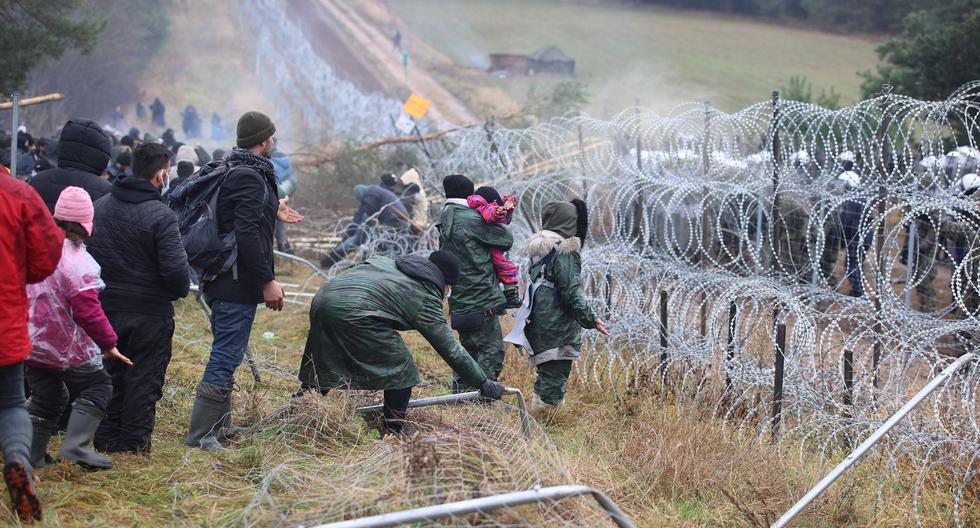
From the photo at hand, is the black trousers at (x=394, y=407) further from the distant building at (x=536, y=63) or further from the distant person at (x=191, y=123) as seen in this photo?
the distant building at (x=536, y=63)

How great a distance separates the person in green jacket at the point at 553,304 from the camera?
19.2ft

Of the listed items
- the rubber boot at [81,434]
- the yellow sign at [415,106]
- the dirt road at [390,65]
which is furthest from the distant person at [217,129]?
the rubber boot at [81,434]

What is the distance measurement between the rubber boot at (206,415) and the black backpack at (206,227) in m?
0.55

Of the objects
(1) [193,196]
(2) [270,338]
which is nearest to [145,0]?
(2) [270,338]

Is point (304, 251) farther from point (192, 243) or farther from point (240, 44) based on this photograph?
point (240, 44)

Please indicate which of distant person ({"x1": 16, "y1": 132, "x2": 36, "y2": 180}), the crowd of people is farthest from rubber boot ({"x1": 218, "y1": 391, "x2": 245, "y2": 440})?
distant person ({"x1": 16, "y1": 132, "x2": 36, "y2": 180})

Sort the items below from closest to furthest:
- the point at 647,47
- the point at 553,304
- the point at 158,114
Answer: the point at 553,304, the point at 158,114, the point at 647,47


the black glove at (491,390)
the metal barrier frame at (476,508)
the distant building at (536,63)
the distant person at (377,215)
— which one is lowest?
the distant person at (377,215)

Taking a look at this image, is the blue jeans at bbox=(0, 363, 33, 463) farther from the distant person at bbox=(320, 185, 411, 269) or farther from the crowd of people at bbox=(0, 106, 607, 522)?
the distant person at bbox=(320, 185, 411, 269)

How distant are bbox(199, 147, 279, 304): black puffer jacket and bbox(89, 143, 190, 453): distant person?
25 centimetres

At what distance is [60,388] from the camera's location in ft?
13.9

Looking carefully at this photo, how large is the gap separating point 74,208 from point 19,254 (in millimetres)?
575

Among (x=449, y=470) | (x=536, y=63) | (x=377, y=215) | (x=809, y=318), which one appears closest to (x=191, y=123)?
(x=536, y=63)

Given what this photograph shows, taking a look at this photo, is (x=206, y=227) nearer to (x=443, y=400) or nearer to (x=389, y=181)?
(x=443, y=400)
